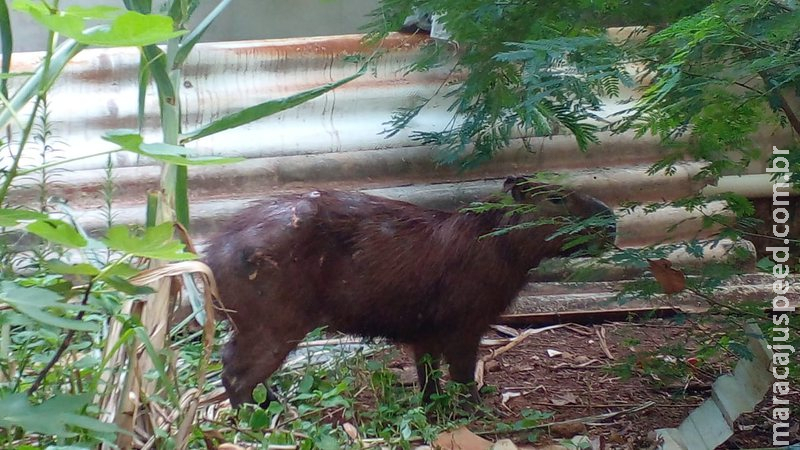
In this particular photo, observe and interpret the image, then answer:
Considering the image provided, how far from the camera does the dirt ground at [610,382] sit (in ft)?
8.89

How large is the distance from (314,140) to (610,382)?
179 cm

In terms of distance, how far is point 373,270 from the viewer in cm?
308

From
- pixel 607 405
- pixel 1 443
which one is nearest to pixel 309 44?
pixel 607 405

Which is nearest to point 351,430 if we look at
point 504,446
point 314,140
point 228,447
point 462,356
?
point 504,446

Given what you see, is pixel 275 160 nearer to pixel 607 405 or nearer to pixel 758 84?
pixel 607 405

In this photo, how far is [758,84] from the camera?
90.1 inches

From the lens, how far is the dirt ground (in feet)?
8.89

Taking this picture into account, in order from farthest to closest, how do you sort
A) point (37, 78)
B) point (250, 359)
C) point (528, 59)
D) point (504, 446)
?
point (250, 359) → point (504, 446) → point (528, 59) → point (37, 78)

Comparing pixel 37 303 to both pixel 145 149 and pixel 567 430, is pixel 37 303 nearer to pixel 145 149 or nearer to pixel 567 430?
pixel 145 149

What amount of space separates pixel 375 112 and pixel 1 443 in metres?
2.77

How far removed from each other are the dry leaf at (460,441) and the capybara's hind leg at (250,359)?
2.58 feet

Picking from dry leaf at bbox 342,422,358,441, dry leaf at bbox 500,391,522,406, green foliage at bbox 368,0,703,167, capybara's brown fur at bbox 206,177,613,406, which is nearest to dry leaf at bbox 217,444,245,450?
dry leaf at bbox 342,422,358,441

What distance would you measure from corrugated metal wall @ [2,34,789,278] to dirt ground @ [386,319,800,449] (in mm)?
545

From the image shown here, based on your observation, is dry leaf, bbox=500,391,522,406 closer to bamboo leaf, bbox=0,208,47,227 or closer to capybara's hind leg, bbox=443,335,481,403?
capybara's hind leg, bbox=443,335,481,403
